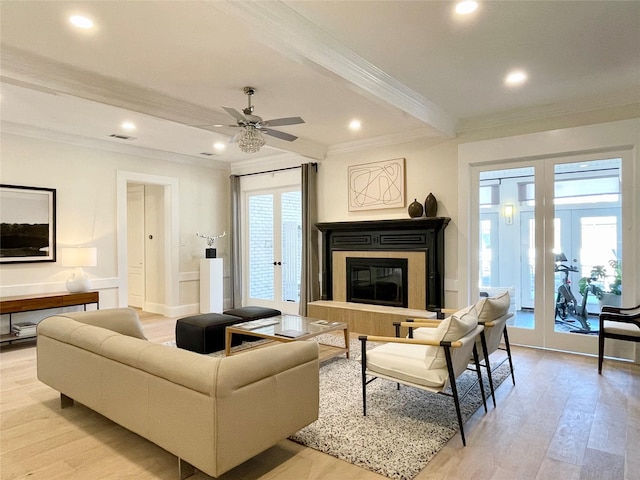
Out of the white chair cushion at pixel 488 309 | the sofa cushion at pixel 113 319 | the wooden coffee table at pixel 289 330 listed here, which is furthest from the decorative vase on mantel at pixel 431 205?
the sofa cushion at pixel 113 319

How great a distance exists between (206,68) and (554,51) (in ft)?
9.52

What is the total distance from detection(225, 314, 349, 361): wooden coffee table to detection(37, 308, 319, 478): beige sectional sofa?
1389 millimetres

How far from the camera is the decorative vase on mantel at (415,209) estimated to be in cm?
554

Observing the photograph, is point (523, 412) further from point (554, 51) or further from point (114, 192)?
point (114, 192)

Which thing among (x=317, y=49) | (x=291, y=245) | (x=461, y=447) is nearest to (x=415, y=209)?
(x=291, y=245)

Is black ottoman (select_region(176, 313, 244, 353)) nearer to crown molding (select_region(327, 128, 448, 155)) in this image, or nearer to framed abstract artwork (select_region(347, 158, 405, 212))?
framed abstract artwork (select_region(347, 158, 405, 212))

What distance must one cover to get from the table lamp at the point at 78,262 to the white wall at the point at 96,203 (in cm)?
26

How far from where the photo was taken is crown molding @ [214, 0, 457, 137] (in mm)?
2601

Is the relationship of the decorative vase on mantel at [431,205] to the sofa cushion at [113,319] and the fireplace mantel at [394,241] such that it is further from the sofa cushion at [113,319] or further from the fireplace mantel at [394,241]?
the sofa cushion at [113,319]

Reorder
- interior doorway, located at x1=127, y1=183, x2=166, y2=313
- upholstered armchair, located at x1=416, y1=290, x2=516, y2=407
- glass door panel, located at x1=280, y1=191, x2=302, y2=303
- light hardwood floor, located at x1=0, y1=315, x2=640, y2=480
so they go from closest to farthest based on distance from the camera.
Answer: light hardwood floor, located at x1=0, y1=315, x2=640, y2=480 < upholstered armchair, located at x1=416, y1=290, x2=516, y2=407 < glass door panel, located at x1=280, y1=191, x2=302, y2=303 < interior doorway, located at x1=127, y1=183, x2=166, y2=313

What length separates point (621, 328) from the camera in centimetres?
392

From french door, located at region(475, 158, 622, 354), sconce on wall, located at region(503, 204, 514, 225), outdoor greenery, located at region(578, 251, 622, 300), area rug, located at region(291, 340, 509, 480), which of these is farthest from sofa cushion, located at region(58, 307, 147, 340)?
outdoor greenery, located at region(578, 251, 622, 300)

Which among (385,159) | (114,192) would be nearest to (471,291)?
(385,159)

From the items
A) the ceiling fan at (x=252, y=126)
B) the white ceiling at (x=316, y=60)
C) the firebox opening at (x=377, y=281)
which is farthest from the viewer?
the firebox opening at (x=377, y=281)
